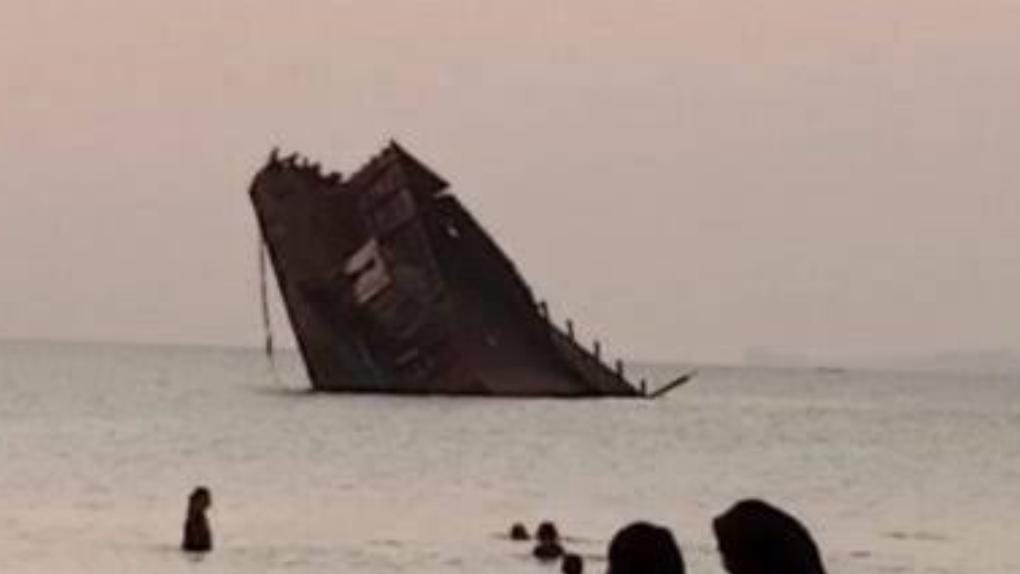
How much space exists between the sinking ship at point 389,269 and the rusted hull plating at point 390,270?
31 millimetres

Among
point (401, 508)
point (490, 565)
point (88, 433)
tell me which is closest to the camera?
point (490, 565)

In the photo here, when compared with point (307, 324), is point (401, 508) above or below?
below

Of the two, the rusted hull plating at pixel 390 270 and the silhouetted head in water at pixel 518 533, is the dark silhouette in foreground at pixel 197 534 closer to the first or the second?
the silhouetted head in water at pixel 518 533

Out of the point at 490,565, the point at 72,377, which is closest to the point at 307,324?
the point at 490,565

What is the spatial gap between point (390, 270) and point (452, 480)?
18.1 m

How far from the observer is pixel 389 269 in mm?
79562

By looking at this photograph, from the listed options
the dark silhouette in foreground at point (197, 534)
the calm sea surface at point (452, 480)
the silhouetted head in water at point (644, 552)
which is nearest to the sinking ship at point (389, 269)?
the calm sea surface at point (452, 480)

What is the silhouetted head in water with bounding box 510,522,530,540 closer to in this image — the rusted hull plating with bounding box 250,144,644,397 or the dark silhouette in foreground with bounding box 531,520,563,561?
the dark silhouette in foreground with bounding box 531,520,563,561

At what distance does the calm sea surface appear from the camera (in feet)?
128

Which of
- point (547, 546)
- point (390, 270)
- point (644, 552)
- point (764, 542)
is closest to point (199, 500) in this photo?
point (547, 546)

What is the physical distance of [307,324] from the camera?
268ft

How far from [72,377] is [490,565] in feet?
450

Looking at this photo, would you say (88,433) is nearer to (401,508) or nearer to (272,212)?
(272,212)

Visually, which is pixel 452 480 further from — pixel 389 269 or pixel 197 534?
pixel 197 534
